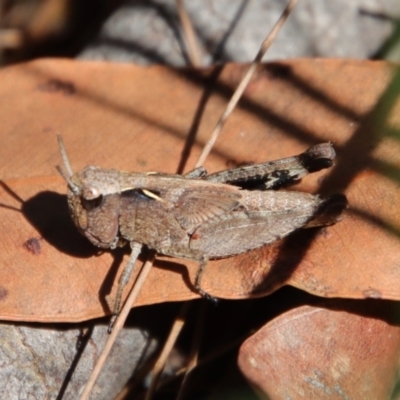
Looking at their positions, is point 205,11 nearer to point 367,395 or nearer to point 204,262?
point 204,262

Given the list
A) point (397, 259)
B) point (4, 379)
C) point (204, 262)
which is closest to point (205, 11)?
point (204, 262)

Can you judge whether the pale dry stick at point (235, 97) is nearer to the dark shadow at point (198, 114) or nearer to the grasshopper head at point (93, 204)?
the dark shadow at point (198, 114)

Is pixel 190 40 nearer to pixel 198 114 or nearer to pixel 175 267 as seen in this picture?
pixel 198 114

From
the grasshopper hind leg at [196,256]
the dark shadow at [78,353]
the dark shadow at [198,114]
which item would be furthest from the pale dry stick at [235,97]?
the dark shadow at [78,353]

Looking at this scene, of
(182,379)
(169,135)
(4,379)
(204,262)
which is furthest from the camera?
(169,135)

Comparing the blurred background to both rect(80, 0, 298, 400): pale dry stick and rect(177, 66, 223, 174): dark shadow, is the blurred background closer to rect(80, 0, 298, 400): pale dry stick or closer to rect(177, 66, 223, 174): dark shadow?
rect(177, 66, 223, 174): dark shadow

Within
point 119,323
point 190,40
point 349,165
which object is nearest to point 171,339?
point 119,323
